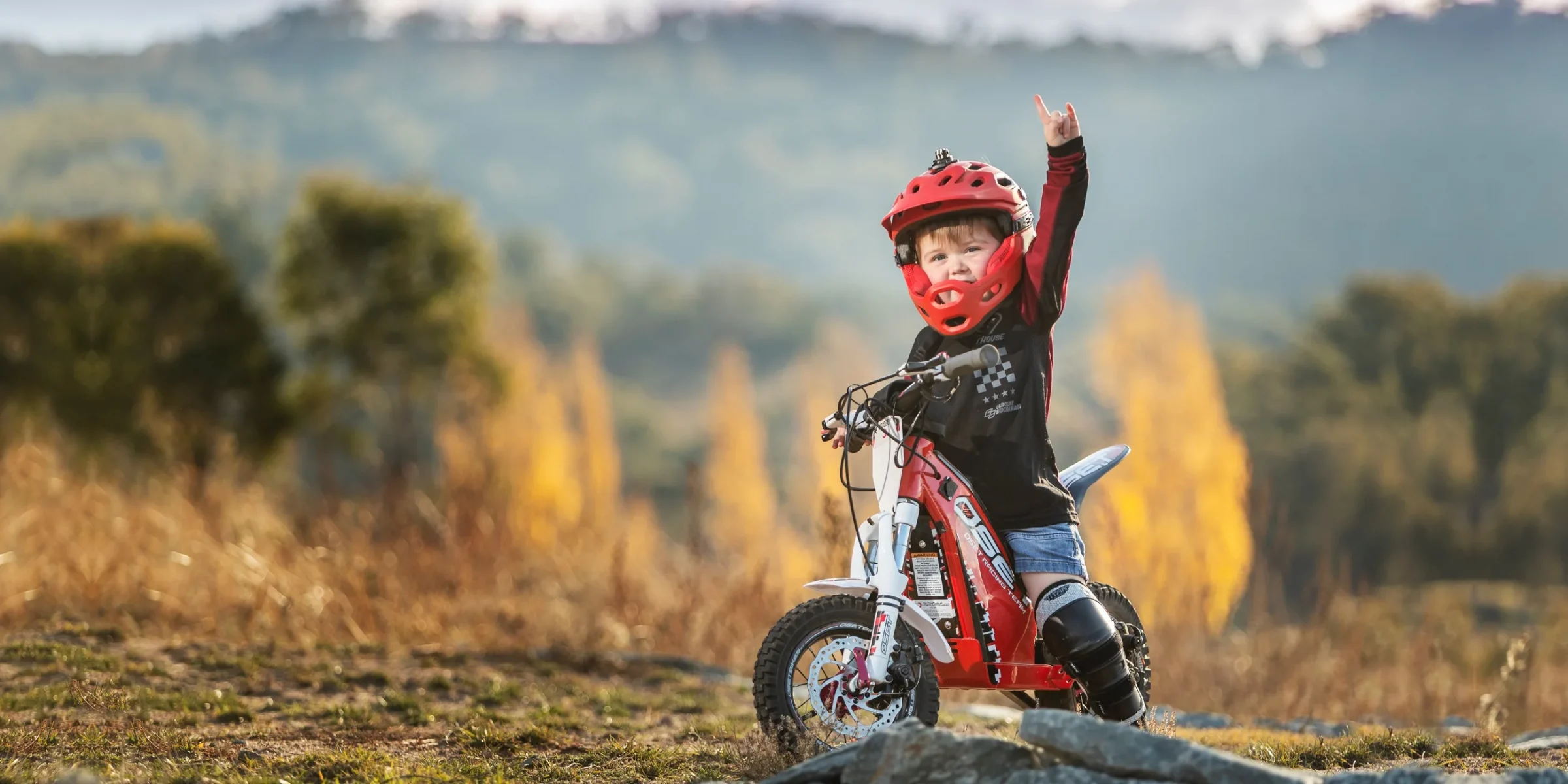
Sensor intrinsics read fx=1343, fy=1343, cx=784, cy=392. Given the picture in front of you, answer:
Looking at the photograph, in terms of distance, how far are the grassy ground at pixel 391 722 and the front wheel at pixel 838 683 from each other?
0.17 meters

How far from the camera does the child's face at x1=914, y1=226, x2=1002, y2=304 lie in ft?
15.9

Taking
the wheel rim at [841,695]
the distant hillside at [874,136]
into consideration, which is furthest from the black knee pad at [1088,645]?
the distant hillside at [874,136]

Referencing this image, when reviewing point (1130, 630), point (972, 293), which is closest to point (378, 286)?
point (972, 293)

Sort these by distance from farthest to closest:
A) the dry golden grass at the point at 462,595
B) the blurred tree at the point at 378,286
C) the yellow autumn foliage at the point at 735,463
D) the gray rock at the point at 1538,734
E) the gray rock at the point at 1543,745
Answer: the yellow autumn foliage at the point at 735,463
the blurred tree at the point at 378,286
the dry golden grass at the point at 462,595
the gray rock at the point at 1538,734
the gray rock at the point at 1543,745

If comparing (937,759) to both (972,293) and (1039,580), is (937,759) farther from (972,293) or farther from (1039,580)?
(972,293)

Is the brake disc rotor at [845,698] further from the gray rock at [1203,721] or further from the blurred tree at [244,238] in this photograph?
the blurred tree at [244,238]

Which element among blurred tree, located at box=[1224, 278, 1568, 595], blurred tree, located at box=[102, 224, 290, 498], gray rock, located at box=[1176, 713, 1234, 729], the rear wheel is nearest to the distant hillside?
blurred tree, located at box=[1224, 278, 1568, 595]

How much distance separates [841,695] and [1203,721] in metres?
3.31

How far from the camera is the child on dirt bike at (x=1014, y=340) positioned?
475 cm

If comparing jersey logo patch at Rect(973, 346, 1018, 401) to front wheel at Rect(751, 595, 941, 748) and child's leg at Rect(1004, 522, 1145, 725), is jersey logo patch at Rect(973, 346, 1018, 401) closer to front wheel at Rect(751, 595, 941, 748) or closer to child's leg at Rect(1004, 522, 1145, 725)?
child's leg at Rect(1004, 522, 1145, 725)

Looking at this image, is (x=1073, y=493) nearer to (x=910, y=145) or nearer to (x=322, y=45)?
(x=910, y=145)

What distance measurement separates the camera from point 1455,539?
41.6 m

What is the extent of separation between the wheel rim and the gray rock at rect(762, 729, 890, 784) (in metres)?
0.27

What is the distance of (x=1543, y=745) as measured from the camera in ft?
18.5
